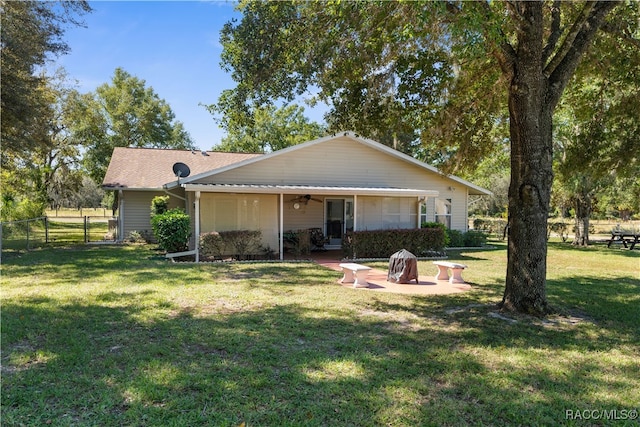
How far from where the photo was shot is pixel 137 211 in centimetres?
1900

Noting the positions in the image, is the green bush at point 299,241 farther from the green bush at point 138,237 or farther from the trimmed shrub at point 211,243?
the green bush at point 138,237

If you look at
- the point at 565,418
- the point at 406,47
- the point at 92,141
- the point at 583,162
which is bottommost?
the point at 565,418

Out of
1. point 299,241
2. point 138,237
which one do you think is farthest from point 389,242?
point 138,237

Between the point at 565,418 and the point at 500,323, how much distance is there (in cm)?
301

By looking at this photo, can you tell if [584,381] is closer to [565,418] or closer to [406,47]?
[565,418]

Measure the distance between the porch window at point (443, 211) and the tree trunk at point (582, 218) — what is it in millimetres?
8023

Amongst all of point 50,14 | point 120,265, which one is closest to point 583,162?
point 120,265

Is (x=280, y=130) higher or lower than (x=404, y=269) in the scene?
higher

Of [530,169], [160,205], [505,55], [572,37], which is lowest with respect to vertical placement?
[160,205]

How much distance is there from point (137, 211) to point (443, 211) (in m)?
14.3

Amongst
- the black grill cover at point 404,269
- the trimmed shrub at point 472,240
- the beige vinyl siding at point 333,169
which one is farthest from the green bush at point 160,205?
the trimmed shrub at point 472,240

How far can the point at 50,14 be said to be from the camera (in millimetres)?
13570

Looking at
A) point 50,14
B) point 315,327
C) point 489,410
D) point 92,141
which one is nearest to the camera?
point 489,410

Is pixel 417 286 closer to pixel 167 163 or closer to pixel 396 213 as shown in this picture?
pixel 396 213
